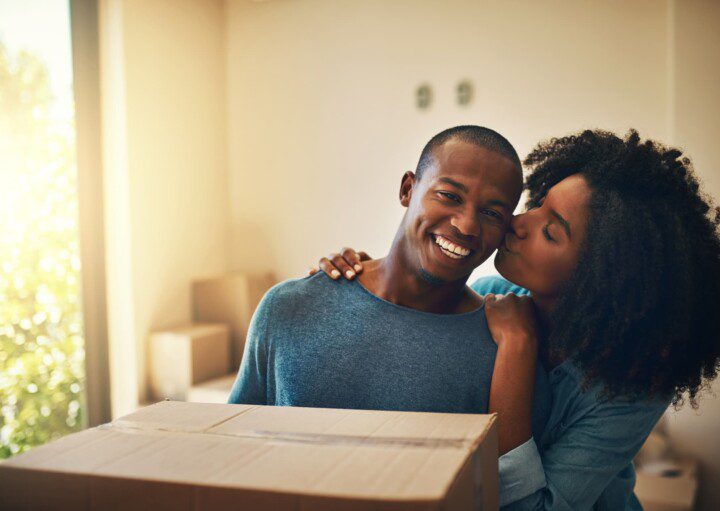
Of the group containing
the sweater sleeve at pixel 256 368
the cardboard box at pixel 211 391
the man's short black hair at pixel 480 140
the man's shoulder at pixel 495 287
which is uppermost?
the man's short black hair at pixel 480 140

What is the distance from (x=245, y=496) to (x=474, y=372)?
73 centimetres

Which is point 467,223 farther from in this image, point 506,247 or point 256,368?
point 256,368

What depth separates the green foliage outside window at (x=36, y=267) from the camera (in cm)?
264

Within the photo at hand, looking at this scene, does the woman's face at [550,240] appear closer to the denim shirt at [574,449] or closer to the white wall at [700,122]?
the denim shirt at [574,449]

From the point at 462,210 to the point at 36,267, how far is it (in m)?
2.21

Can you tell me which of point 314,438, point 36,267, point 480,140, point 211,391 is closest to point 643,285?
point 480,140

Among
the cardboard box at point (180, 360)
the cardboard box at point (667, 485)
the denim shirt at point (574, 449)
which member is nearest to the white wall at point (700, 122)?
the cardboard box at point (667, 485)

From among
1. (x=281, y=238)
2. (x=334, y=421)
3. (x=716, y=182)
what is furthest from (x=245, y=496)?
(x=281, y=238)

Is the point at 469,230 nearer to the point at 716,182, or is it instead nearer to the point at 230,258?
the point at 716,182

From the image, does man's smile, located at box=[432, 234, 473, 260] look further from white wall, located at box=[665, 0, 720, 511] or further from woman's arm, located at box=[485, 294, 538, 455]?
white wall, located at box=[665, 0, 720, 511]

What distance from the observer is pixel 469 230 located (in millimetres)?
1182

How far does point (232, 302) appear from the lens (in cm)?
350

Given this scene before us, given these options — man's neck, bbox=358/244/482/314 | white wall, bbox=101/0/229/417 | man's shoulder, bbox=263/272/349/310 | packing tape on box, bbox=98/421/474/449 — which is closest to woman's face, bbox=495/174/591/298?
man's neck, bbox=358/244/482/314

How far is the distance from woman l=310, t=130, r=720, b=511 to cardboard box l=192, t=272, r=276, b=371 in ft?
7.73
